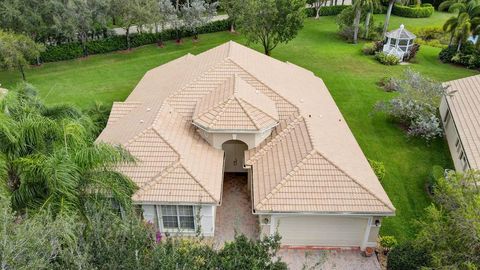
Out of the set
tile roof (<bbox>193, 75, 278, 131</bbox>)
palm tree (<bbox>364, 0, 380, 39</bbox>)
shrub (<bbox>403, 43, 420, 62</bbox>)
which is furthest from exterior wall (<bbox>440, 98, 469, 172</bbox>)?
palm tree (<bbox>364, 0, 380, 39</bbox>)

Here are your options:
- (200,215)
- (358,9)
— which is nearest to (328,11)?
(358,9)

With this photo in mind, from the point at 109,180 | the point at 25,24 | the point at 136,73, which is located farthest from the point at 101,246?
the point at 25,24

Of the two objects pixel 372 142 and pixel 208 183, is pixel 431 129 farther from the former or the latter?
pixel 208 183

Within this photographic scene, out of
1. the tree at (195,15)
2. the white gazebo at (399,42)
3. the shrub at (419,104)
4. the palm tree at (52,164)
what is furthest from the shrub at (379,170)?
the tree at (195,15)

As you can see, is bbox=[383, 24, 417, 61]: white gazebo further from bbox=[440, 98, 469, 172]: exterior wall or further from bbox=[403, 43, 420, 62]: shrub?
bbox=[440, 98, 469, 172]: exterior wall

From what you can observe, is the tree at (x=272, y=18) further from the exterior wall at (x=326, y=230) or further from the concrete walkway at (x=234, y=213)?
the exterior wall at (x=326, y=230)

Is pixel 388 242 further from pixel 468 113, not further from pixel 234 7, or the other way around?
pixel 234 7

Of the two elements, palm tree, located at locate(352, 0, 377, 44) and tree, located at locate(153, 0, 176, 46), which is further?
palm tree, located at locate(352, 0, 377, 44)
